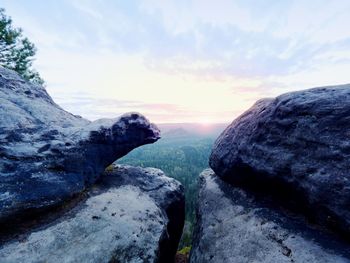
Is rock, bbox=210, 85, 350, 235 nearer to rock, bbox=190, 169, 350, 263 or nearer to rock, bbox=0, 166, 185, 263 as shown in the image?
rock, bbox=190, 169, 350, 263

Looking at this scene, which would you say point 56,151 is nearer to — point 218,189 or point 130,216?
point 130,216

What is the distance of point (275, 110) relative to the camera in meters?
10.6

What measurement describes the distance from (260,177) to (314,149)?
2.75m

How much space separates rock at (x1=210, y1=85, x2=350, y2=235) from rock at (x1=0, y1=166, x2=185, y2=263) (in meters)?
4.61

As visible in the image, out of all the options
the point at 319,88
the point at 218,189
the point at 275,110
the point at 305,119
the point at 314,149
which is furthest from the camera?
the point at 218,189

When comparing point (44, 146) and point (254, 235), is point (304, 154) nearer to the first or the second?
point (254, 235)

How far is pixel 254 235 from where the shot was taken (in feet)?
29.9

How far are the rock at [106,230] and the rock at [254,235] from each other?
2.15 meters

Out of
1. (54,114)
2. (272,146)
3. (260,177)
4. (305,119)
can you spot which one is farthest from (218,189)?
(54,114)

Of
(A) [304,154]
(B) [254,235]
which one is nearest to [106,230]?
(B) [254,235]

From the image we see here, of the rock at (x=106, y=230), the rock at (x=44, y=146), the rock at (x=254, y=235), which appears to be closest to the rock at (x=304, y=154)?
the rock at (x=254, y=235)

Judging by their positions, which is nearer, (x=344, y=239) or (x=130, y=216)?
(x=344, y=239)

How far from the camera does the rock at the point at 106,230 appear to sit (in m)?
8.30

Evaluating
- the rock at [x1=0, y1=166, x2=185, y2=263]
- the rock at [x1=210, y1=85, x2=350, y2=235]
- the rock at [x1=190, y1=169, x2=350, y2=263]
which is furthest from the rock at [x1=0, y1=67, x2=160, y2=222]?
the rock at [x1=210, y1=85, x2=350, y2=235]
